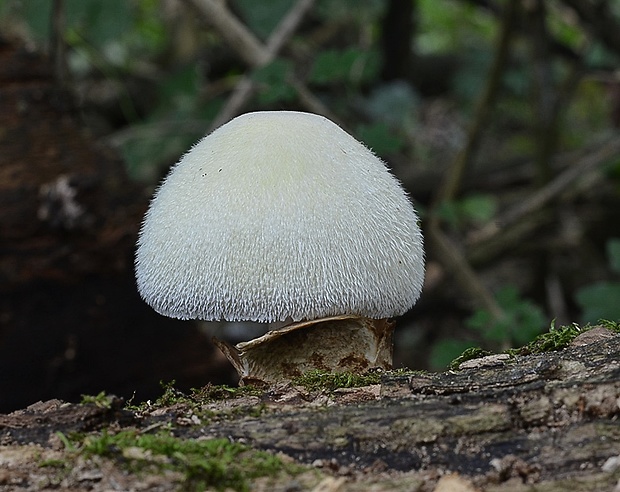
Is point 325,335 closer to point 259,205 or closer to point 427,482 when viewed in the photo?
point 259,205

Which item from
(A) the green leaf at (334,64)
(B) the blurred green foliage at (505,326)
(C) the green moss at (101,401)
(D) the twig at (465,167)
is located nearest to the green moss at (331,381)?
(C) the green moss at (101,401)

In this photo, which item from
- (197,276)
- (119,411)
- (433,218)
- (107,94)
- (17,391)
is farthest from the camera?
(107,94)

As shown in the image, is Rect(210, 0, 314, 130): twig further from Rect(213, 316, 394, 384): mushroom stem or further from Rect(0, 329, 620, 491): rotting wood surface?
Rect(0, 329, 620, 491): rotting wood surface

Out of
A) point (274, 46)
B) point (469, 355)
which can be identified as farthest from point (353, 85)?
point (469, 355)

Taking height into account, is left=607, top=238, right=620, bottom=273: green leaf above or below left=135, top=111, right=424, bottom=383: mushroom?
above

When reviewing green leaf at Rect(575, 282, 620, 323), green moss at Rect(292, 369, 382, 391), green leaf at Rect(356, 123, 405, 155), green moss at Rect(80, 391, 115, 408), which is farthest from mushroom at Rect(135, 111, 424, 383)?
green leaf at Rect(575, 282, 620, 323)

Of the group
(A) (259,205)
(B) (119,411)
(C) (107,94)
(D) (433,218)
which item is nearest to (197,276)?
(A) (259,205)

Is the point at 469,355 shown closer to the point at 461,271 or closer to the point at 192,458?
the point at 192,458
